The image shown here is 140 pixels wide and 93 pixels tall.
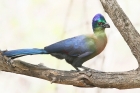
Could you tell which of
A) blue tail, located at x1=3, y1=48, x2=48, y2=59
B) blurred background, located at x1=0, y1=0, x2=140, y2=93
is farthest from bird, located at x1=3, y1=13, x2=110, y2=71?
blurred background, located at x1=0, y1=0, x2=140, y2=93

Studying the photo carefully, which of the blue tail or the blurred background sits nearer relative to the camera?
the blue tail

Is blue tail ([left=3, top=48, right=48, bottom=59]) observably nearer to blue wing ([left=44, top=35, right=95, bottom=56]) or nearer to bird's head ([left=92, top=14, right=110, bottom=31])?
blue wing ([left=44, top=35, right=95, bottom=56])

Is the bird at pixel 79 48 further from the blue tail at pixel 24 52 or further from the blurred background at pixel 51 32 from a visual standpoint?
the blurred background at pixel 51 32

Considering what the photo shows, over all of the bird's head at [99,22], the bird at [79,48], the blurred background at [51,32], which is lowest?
the bird at [79,48]

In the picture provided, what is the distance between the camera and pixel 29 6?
1.44 metres

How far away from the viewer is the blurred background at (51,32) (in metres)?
1.42

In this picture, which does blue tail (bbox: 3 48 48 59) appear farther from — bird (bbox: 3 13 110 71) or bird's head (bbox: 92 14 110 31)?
bird's head (bbox: 92 14 110 31)

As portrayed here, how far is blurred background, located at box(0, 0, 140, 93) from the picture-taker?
142cm

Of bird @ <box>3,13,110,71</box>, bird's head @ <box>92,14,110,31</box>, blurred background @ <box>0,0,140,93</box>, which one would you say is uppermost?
blurred background @ <box>0,0,140,93</box>

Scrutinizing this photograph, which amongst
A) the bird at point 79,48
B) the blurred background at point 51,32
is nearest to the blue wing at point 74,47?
the bird at point 79,48

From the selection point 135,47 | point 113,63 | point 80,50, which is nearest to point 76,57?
point 80,50

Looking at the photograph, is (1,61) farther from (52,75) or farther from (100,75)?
(100,75)

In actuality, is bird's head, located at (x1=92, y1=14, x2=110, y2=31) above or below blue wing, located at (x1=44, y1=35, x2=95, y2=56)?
above

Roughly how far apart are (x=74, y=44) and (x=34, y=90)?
0.69 metres
